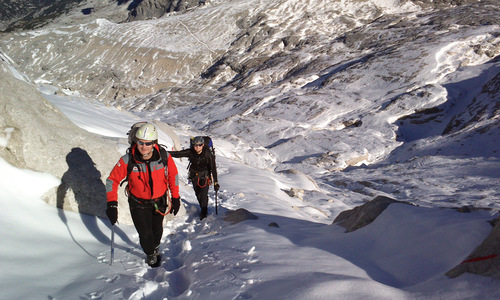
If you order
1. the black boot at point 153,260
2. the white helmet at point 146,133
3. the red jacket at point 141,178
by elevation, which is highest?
the white helmet at point 146,133

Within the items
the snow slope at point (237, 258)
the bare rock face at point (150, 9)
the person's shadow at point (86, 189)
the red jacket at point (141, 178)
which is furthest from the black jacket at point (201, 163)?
the bare rock face at point (150, 9)

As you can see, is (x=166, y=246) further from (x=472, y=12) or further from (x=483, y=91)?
(x=472, y=12)

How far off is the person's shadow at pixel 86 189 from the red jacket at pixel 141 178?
4.28ft

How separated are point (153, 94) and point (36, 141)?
9028 centimetres

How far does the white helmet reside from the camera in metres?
4.20

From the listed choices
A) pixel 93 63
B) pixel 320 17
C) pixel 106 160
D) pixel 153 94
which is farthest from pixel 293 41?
pixel 106 160

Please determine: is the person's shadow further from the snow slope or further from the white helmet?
the white helmet

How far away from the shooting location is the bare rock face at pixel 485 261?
2793 mm

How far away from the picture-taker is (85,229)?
16.7 ft

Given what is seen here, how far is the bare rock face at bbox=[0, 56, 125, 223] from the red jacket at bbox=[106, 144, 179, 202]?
4.83 ft

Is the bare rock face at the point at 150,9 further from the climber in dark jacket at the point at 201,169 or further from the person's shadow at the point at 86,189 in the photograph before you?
the person's shadow at the point at 86,189

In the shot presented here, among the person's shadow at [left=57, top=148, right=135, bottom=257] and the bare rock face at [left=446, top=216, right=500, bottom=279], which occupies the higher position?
the person's shadow at [left=57, top=148, right=135, bottom=257]

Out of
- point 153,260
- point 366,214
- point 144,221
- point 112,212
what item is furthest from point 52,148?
point 366,214

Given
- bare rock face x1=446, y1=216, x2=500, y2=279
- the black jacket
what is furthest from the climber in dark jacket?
bare rock face x1=446, y1=216, x2=500, y2=279
